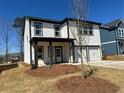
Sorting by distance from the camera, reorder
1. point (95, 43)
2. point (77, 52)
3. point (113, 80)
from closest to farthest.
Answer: point (113, 80), point (77, 52), point (95, 43)

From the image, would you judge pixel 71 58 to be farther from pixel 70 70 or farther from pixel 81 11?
pixel 81 11

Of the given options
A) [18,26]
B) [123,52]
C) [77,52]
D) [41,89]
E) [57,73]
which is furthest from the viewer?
[18,26]

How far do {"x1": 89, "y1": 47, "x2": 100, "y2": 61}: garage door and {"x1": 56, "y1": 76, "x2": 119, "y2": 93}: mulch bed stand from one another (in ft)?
45.3

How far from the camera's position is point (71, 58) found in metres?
20.0

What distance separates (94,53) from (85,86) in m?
15.5

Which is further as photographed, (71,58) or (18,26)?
(18,26)

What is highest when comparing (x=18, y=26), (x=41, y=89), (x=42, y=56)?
(x=18, y=26)

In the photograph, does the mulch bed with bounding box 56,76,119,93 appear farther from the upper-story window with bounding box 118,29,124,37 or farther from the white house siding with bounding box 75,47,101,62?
the upper-story window with bounding box 118,29,124,37

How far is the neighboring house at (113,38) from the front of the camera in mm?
26559

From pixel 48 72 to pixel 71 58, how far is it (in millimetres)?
8531

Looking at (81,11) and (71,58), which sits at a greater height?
(81,11)

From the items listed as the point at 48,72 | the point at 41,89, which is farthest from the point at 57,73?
the point at 41,89

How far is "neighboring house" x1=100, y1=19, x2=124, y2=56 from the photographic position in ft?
87.1

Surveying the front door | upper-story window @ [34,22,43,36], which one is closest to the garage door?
the front door
